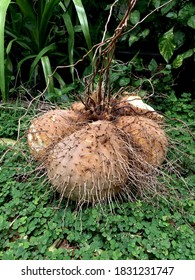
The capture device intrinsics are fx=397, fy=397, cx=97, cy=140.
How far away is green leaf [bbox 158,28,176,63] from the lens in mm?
1917

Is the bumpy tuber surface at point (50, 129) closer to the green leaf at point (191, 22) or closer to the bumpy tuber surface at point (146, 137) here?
the bumpy tuber surface at point (146, 137)

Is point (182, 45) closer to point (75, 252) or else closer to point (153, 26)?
point (153, 26)

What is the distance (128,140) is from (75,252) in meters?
0.41

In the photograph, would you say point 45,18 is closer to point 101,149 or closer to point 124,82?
point 124,82

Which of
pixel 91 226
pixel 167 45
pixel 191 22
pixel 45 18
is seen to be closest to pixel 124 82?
pixel 167 45

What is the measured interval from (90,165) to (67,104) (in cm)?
53

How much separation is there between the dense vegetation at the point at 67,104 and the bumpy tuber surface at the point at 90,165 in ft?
0.23

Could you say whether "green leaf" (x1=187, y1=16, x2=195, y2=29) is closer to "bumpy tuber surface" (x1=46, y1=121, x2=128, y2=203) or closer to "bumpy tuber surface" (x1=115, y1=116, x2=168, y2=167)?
"bumpy tuber surface" (x1=115, y1=116, x2=168, y2=167)

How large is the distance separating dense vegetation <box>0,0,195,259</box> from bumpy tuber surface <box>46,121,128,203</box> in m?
0.07

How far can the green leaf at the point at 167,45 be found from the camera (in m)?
1.92

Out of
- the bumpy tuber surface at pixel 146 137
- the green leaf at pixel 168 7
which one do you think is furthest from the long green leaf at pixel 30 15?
the bumpy tuber surface at pixel 146 137

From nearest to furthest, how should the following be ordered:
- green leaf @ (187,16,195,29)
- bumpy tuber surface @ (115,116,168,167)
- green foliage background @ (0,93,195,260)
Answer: green foliage background @ (0,93,195,260)
bumpy tuber surface @ (115,116,168,167)
green leaf @ (187,16,195,29)

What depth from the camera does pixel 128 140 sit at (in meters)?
1.34

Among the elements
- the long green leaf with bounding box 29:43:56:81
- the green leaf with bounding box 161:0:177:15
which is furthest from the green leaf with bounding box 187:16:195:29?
the long green leaf with bounding box 29:43:56:81
